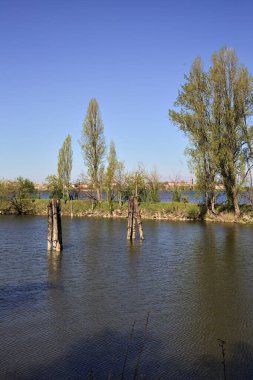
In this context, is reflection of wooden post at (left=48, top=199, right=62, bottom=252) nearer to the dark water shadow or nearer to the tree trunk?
the dark water shadow

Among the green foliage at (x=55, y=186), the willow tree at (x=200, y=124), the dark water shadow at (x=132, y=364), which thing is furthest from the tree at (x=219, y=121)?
the dark water shadow at (x=132, y=364)

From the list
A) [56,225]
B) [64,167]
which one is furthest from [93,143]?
[56,225]

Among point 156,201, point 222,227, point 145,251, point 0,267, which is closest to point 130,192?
point 156,201

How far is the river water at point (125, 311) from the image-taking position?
978 cm

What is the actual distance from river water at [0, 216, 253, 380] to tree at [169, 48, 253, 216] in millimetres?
17060

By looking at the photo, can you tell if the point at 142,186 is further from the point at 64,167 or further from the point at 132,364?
the point at 132,364

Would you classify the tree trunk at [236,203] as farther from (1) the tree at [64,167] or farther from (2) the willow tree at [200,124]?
(1) the tree at [64,167]

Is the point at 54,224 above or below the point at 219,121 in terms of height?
below

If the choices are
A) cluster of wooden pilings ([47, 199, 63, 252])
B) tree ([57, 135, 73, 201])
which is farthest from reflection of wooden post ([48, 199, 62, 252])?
tree ([57, 135, 73, 201])

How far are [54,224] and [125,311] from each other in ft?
37.2

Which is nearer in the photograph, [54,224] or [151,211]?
[54,224]

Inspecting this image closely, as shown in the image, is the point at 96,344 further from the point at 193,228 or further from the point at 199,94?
the point at 199,94

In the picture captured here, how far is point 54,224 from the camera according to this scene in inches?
951

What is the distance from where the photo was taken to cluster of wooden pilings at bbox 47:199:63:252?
2398 centimetres
